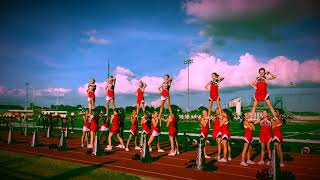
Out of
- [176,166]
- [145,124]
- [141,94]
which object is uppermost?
[141,94]

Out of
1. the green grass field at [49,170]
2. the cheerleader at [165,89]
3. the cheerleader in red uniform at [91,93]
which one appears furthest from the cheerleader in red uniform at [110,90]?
the green grass field at [49,170]

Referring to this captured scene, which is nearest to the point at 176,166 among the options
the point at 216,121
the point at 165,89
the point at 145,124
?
the point at 216,121

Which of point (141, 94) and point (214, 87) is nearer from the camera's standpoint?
point (214, 87)

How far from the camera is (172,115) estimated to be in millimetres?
14188

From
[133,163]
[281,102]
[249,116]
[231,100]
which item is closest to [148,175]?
[133,163]

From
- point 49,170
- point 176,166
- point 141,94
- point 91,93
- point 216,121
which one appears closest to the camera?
point 49,170

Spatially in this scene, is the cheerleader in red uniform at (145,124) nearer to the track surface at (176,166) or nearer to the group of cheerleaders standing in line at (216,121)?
the group of cheerleaders standing in line at (216,121)

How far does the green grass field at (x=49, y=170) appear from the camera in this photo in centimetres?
952

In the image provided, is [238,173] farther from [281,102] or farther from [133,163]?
[281,102]

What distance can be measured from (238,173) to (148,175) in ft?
10.0

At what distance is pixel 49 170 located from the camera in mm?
10531

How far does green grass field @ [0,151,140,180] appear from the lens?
9523 mm

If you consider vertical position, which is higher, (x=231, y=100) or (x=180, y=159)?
(x=231, y=100)

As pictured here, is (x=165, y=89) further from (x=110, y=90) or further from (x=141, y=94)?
(x=110, y=90)
